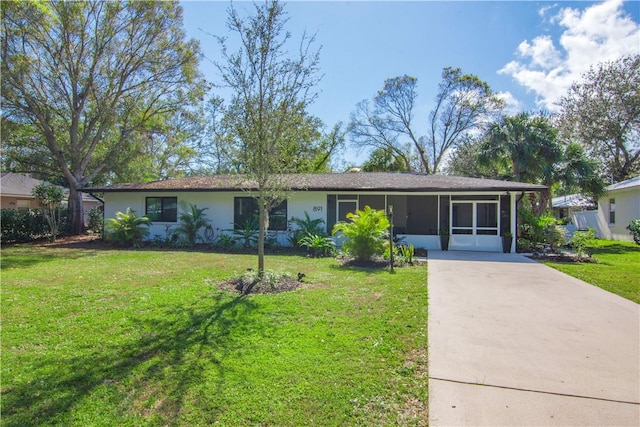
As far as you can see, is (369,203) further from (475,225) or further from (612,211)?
(612,211)

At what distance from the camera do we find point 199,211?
48.7 ft

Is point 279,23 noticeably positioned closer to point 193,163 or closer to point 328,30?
point 328,30

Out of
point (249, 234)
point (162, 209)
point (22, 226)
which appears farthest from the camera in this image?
point (162, 209)

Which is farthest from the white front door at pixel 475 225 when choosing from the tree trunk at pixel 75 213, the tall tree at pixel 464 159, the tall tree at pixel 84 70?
the tall tree at pixel 464 159

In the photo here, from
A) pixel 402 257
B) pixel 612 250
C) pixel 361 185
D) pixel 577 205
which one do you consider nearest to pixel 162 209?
pixel 361 185

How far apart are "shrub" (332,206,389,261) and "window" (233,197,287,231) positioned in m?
5.13

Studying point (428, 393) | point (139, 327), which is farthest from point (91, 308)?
point (428, 393)

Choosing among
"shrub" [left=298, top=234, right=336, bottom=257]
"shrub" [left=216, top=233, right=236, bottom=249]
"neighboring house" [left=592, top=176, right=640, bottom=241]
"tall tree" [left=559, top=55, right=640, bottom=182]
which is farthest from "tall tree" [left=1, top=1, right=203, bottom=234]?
"tall tree" [left=559, top=55, right=640, bottom=182]

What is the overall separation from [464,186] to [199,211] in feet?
34.5

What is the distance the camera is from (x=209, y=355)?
374 cm

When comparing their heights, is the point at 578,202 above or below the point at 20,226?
above

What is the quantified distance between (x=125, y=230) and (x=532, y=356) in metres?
14.3

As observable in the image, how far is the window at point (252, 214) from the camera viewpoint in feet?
48.6

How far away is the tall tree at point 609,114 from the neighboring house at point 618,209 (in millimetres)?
6120
